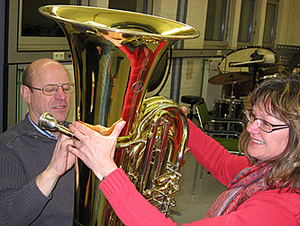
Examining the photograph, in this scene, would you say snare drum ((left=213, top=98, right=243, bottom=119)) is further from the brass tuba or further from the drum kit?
the brass tuba

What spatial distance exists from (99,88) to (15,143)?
568mm

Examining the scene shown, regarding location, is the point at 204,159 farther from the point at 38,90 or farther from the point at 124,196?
the point at 38,90

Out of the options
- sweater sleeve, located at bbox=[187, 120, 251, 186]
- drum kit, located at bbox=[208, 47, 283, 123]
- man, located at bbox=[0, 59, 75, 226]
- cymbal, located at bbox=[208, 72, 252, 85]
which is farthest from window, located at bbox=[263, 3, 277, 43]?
man, located at bbox=[0, 59, 75, 226]

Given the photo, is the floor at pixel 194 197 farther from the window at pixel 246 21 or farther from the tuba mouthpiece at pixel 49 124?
the window at pixel 246 21

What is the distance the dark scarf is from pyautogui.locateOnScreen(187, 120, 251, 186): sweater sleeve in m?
0.29

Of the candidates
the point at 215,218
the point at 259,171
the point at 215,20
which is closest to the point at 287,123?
the point at 259,171

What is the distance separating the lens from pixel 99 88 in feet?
3.24

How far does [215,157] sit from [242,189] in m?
0.43

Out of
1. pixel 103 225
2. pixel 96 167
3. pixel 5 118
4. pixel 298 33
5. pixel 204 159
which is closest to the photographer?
pixel 96 167

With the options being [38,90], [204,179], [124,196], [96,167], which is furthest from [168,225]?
[204,179]

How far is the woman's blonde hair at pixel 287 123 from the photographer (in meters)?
1.02

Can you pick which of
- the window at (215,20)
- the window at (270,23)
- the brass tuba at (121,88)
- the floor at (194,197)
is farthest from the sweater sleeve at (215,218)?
the window at (270,23)

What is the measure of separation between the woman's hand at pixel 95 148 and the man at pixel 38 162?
0.13 meters

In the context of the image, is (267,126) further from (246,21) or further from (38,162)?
(246,21)
